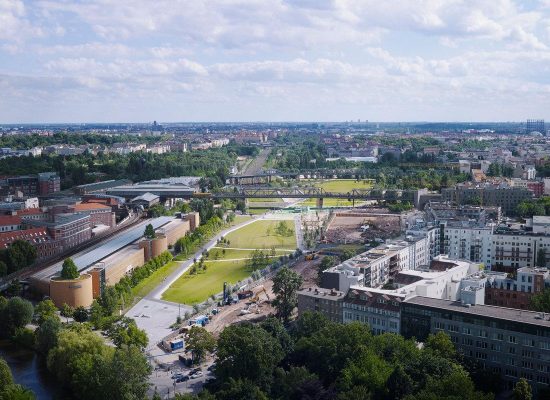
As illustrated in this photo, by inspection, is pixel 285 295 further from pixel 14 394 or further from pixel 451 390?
Result: pixel 14 394

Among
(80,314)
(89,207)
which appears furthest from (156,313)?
(89,207)

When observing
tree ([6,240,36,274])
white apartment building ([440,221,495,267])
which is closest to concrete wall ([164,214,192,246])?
tree ([6,240,36,274])

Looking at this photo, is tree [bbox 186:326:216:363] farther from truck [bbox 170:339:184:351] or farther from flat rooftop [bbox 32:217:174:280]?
flat rooftop [bbox 32:217:174:280]

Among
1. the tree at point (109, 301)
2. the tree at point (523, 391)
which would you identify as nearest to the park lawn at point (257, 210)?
the tree at point (109, 301)

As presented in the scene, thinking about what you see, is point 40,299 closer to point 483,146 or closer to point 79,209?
point 79,209

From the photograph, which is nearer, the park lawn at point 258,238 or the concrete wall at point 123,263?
the concrete wall at point 123,263

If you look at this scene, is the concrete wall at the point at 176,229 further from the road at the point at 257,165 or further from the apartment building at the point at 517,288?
the road at the point at 257,165
